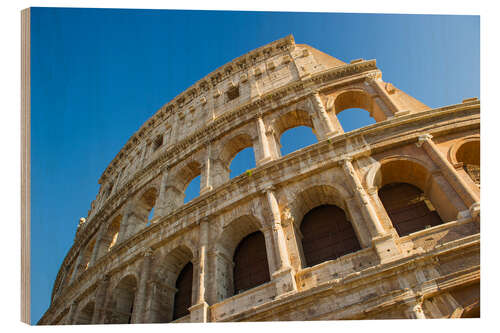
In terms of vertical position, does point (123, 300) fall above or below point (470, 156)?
below

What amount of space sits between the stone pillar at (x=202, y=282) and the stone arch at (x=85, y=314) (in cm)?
539

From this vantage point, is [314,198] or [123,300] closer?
[314,198]

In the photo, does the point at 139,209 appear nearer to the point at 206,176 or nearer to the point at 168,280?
the point at 206,176

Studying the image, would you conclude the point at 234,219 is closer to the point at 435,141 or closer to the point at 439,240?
the point at 439,240

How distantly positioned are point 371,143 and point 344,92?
12.2ft

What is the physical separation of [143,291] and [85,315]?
3805mm

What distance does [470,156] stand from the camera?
9.34 metres

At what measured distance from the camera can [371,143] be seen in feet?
32.3

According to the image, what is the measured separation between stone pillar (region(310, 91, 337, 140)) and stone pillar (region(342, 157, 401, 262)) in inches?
69.8

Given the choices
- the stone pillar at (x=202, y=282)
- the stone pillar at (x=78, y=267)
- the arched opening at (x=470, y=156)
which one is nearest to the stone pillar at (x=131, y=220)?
the stone pillar at (x=78, y=267)

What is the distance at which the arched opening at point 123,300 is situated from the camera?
11.1 m

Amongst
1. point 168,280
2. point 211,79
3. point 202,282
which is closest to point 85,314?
point 168,280

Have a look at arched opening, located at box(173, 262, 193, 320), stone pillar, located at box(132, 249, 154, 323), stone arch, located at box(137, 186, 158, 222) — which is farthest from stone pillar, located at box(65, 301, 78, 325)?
arched opening, located at box(173, 262, 193, 320)
